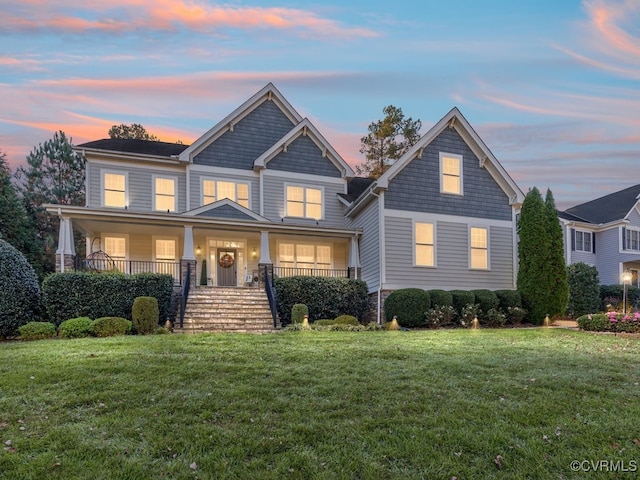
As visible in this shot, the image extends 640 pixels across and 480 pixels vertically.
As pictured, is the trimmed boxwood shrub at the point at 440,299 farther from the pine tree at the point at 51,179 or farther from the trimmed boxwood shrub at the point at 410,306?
the pine tree at the point at 51,179

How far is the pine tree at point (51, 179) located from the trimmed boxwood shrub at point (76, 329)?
946 inches

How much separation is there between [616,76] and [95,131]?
3051 cm

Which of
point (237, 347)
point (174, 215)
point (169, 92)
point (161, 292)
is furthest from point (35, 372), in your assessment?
point (169, 92)

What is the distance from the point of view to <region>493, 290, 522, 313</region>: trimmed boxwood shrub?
48.0ft

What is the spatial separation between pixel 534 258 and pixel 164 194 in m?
14.7

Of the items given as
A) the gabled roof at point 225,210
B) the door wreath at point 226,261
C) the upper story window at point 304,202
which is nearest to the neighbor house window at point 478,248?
the upper story window at point 304,202

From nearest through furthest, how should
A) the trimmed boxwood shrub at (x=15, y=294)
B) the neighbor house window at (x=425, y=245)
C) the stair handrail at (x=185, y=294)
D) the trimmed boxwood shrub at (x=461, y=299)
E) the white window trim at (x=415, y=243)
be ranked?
the trimmed boxwood shrub at (x=15, y=294) < the stair handrail at (x=185, y=294) < the trimmed boxwood shrub at (x=461, y=299) < the white window trim at (x=415, y=243) < the neighbor house window at (x=425, y=245)

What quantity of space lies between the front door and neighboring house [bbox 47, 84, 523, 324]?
4cm

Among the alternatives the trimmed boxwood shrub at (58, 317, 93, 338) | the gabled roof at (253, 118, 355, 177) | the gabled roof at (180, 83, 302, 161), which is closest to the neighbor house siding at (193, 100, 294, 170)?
the gabled roof at (180, 83, 302, 161)

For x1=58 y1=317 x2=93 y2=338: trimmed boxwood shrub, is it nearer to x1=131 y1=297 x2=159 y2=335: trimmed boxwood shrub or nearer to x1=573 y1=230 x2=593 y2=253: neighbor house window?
x1=131 y1=297 x2=159 y2=335: trimmed boxwood shrub

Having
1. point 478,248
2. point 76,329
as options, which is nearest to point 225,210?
point 76,329

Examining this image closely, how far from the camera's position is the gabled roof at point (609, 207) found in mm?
27203

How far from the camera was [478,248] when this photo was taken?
16438 mm

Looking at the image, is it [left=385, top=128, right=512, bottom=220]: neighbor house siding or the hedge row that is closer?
the hedge row
